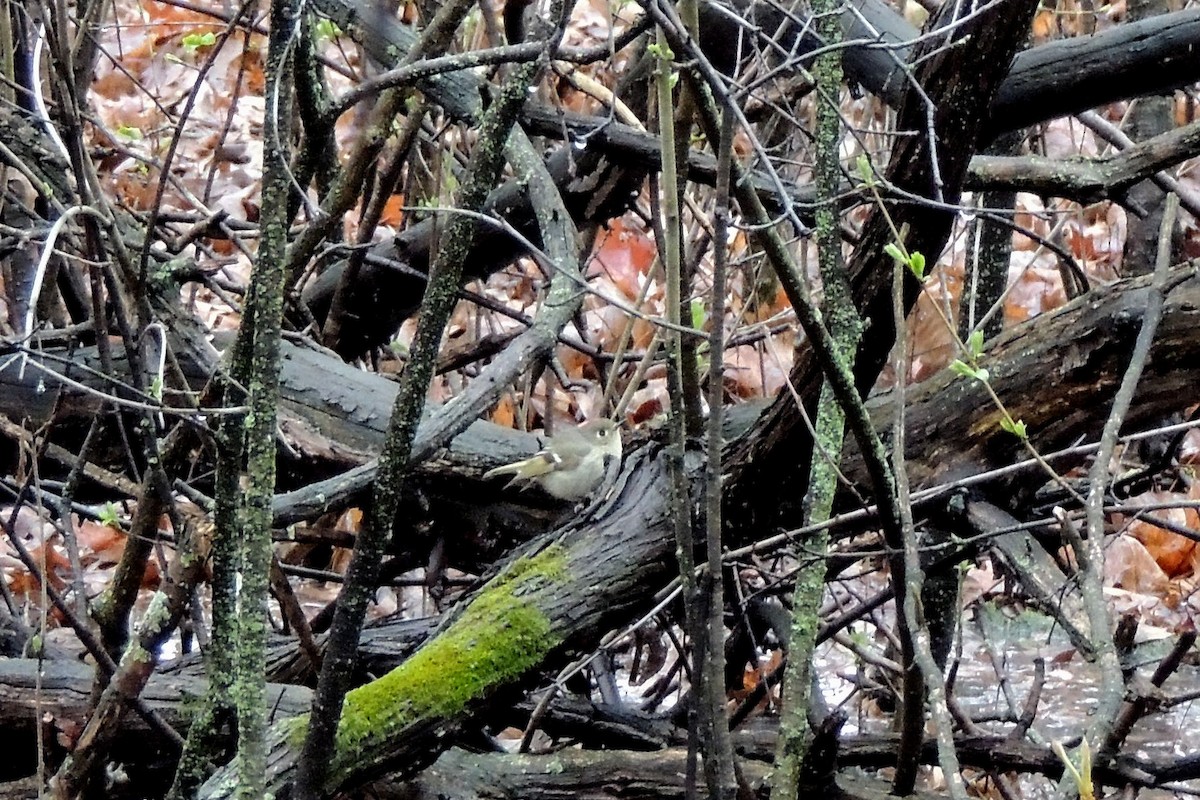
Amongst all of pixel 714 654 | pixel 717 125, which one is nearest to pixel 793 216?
pixel 717 125

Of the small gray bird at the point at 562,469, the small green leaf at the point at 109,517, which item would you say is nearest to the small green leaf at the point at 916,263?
the small gray bird at the point at 562,469

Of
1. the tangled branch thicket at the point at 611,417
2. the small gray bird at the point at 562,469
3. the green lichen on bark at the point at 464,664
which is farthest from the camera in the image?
the small gray bird at the point at 562,469

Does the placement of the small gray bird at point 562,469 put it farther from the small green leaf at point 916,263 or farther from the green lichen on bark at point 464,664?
the small green leaf at point 916,263

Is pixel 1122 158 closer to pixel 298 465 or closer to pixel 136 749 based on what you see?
pixel 298 465

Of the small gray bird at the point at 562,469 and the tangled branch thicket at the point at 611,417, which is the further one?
the small gray bird at the point at 562,469

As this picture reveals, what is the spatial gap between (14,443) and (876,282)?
2.29 metres

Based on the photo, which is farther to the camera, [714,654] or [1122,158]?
[1122,158]

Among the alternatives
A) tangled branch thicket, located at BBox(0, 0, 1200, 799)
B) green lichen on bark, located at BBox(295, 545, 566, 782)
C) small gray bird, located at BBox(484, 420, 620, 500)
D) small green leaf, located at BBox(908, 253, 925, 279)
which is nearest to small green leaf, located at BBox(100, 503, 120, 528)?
tangled branch thicket, located at BBox(0, 0, 1200, 799)

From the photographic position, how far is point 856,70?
9.29ft

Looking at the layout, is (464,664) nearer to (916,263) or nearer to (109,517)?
(109,517)

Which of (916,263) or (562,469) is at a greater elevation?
(562,469)

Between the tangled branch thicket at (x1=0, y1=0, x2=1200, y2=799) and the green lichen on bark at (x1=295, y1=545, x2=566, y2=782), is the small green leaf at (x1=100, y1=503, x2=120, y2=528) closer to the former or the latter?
the tangled branch thicket at (x1=0, y1=0, x2=1200, y2=799)

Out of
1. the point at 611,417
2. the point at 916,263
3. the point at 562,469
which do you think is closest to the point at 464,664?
the point at 562,469

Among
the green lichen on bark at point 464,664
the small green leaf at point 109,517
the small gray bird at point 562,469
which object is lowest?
the green lichen on bark at point 464,664
